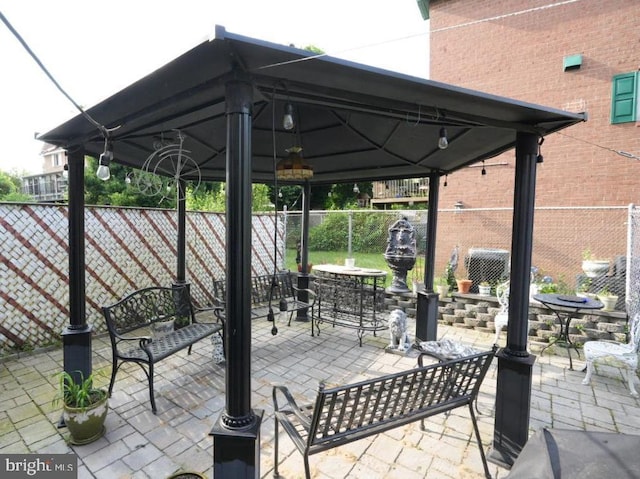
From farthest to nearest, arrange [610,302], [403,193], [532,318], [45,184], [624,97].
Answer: [45,184]
[403,193]
[624,97]
[532,318]
[610,302]

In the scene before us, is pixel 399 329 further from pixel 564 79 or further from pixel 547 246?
pixel 564 79

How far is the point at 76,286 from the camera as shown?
111 inches

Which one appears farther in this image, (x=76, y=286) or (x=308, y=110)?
(x=308, y=110)

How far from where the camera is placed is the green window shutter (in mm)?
5926

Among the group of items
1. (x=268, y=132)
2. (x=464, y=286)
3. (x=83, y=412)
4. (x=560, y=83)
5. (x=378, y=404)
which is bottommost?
(x=83, y=412)

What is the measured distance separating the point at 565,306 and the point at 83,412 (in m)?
4.73

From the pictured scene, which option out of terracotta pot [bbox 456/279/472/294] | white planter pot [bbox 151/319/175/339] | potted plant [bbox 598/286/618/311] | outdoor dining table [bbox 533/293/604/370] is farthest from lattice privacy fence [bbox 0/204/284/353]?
potted plant [bbox 598/286/618/311]

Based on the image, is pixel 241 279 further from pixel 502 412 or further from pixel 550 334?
pixel 550 334

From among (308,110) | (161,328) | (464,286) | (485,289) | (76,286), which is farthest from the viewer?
(464,286)

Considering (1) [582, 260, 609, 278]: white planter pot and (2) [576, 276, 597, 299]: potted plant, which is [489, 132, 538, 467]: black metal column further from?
(1) [582, 260, 609, 278]: white planter pot

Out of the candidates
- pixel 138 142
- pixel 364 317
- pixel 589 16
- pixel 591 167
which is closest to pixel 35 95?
pixel 138 142

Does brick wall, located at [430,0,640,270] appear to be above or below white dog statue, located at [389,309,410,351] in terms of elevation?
above

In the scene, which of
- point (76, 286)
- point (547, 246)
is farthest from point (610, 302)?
point (76, 286)

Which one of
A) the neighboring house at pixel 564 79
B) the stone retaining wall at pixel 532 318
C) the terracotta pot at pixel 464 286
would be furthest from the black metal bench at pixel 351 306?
the neighboring house at pixel 564 79
